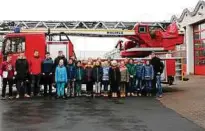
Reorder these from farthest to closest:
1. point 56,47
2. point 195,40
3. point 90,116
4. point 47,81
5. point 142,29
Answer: point 195,40
point 142,29
point 56,47
point 47,81
point 90,116

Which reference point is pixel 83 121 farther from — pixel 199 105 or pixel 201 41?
pixel 201 41

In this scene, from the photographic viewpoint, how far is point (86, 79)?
1756 centimetres

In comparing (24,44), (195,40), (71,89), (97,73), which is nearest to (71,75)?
(71,89)

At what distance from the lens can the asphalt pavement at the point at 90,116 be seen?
9.91m

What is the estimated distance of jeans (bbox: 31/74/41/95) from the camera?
17250mm

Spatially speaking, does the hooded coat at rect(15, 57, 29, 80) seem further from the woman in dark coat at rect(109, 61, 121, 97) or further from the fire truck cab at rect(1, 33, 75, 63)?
the woman in dark coat at rect(109, 61, 121, 97)

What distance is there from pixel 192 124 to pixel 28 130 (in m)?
3.93

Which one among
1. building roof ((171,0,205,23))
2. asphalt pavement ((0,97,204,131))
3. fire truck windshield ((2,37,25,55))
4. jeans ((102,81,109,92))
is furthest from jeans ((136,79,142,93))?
building roof ((171,0,205,23))

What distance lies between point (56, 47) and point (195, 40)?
20429mm

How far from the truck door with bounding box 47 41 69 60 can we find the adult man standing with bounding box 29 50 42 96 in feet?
3.42

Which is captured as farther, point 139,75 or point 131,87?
point 131,87

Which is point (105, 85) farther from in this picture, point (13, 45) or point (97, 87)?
point (13, 45)

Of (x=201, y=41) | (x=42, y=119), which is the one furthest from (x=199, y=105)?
(x=201, y=41)

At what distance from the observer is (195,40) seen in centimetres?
3672
